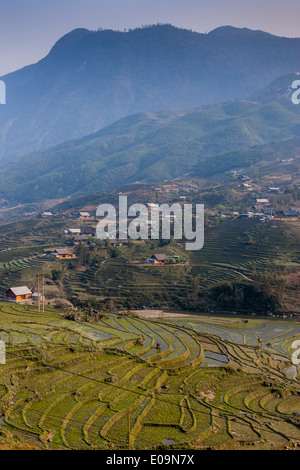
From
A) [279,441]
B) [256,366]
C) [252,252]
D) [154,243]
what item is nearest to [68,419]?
[279,441]

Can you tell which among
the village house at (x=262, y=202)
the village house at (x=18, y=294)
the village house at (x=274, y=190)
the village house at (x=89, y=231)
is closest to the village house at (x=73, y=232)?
the village house at (x=89, y=231)

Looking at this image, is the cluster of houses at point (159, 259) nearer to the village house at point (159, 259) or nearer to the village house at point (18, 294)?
the village house at point (159, 259)

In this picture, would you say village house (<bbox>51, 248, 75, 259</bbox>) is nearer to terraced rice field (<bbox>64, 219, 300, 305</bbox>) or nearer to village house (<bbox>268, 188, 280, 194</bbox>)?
terraced rice field (<bbox>64, 219, 300, 305</bbox>)

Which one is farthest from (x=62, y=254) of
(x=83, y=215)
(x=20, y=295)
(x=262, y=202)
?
(x=262, y=202)

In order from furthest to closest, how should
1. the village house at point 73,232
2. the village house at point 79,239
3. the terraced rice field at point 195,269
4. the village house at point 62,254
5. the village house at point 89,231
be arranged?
the village house at point 73,232 < the village house at point 89,231 < the village house at point 79,239 < the village house at point 62,254 < the terraced rice field at point 195,269

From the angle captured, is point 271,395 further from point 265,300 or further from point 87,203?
point 87,203

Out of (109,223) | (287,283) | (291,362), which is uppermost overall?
(109,223)

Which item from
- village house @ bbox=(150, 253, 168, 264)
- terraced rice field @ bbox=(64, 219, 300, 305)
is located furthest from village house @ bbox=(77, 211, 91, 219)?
village house @ bbox=(150, 253, 168, 264)
